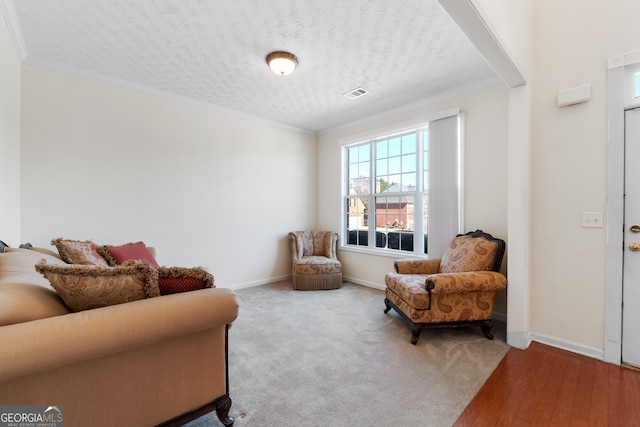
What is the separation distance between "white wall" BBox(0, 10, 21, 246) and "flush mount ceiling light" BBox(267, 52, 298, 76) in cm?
202

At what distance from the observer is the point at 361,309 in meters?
3.40

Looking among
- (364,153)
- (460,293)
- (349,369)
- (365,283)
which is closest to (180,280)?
(349,369)

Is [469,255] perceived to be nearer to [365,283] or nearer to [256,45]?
[365,283]

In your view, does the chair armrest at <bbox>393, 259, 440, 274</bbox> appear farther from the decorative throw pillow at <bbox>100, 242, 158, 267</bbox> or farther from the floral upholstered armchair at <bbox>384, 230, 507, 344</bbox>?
the decorative throw pillow at <bbox>100, 242, 158, 267</bbox>

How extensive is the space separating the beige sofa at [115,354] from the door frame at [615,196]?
283cm

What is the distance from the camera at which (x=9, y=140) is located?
2.35 m

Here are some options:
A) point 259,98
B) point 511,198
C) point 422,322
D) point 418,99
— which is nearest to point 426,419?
point 422,322

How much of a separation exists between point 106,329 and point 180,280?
385mm

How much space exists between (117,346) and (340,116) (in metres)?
4.12

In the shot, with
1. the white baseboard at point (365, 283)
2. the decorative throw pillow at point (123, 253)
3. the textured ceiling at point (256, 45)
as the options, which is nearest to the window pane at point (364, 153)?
the textured ceiling at point (256, 45)

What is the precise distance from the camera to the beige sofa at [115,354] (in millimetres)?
987

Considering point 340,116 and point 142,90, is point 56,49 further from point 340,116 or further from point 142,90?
point 340,116

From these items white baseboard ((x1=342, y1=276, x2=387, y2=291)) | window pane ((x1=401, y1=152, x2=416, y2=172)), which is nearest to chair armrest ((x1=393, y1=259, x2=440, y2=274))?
white baseboard ((x1=342, y1=276, x2=387, y2=291))

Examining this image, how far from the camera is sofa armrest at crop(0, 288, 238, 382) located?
93cm
